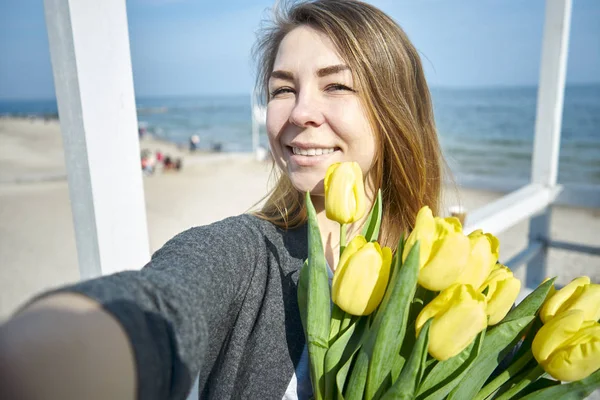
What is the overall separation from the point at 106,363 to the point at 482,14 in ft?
108

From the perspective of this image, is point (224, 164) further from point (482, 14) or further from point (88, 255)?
point (482, 14)

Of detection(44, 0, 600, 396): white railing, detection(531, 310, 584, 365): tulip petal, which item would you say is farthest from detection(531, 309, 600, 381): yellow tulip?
detection(44, 0, 600, 396): white railing

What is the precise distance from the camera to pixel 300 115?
0.79m

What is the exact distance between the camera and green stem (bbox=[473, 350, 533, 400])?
0.47 meters

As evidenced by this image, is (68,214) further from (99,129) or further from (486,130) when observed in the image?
(486,130)

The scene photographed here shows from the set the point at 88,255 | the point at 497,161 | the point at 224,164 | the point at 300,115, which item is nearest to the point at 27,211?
the point at 88,255

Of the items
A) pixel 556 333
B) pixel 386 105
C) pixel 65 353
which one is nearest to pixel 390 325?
pixel 556 333

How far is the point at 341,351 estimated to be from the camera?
481 millimetres

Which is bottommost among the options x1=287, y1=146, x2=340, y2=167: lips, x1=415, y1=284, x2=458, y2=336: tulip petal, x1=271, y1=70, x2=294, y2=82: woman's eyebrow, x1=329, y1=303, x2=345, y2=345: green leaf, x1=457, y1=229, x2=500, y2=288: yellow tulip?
x1=329, y1=303, x2=345, y2=345: green leaf

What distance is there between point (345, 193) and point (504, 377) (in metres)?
0.26

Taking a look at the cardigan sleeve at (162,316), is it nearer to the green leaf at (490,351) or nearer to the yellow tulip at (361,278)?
the yellow tulip at (361,278)

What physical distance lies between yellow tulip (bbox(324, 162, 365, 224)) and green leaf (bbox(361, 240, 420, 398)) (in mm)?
88

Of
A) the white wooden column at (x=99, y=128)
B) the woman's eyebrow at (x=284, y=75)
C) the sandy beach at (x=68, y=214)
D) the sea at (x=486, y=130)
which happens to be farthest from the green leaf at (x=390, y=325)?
the sea at (x=486, y=130)

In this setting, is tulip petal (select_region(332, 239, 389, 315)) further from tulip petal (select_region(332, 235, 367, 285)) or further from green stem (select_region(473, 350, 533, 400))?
green stem (select_region(473, 350, 533, 400))
